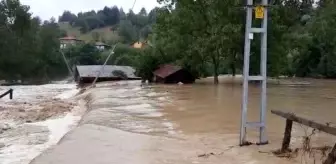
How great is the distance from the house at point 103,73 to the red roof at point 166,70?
1109cm

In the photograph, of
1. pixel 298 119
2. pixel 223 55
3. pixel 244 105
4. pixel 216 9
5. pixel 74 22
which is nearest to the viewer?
pixel 298 119

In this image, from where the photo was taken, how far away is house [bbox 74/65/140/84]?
189ft

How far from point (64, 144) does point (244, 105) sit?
4680mm

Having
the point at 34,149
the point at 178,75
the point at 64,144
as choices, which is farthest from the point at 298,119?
the point at 178,75

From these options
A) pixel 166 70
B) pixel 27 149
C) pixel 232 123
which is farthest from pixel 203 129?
pixel 166 70

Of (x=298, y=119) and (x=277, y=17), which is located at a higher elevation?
(x=277, y=17)

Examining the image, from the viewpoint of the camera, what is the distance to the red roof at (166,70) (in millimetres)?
45638

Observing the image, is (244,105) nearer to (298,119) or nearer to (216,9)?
(298,119)

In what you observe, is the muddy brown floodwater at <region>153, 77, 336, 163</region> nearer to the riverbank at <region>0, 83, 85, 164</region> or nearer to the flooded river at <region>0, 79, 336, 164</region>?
the flooded river at <region>0, 79, 336, 164</region>

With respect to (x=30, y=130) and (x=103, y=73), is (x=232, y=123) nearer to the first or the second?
(x=30, y=130)

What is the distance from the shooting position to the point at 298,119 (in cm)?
945

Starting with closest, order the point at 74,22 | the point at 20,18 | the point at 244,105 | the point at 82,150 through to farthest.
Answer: the point at 244,105 → the point at 82,150 → the point at 20,18 → the point at 74,22

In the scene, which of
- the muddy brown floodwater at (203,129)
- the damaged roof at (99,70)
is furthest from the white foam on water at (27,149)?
the damaged roof at (99,70)

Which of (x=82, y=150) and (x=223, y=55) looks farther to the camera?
(x=223, y=55)
